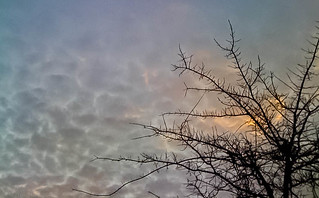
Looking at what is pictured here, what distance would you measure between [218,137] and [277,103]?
2.18 ft

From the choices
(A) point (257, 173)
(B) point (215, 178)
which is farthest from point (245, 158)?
(B) point (215, 178)

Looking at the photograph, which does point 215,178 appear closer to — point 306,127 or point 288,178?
point 288,178

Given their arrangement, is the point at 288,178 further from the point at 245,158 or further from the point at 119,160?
the point at 119,160

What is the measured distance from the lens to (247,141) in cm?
299

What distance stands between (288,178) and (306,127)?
519 millimetres

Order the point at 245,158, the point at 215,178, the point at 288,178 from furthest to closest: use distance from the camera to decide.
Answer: the point at 215,178 → the point at 245,158 → the point at 288,178

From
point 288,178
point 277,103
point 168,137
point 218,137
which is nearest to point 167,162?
point 168,137

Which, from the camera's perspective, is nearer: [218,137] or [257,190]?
[257,190]

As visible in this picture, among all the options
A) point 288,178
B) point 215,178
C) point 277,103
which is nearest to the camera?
point 288,178

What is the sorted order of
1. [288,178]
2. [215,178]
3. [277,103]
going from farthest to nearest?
[277,103], [215,178], [288,178]

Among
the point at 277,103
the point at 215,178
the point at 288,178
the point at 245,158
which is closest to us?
the point at 288,178

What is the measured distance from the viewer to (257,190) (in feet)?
9.02

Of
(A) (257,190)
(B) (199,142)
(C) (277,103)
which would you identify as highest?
(C) (277,103)

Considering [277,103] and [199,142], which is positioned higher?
[277,103]
